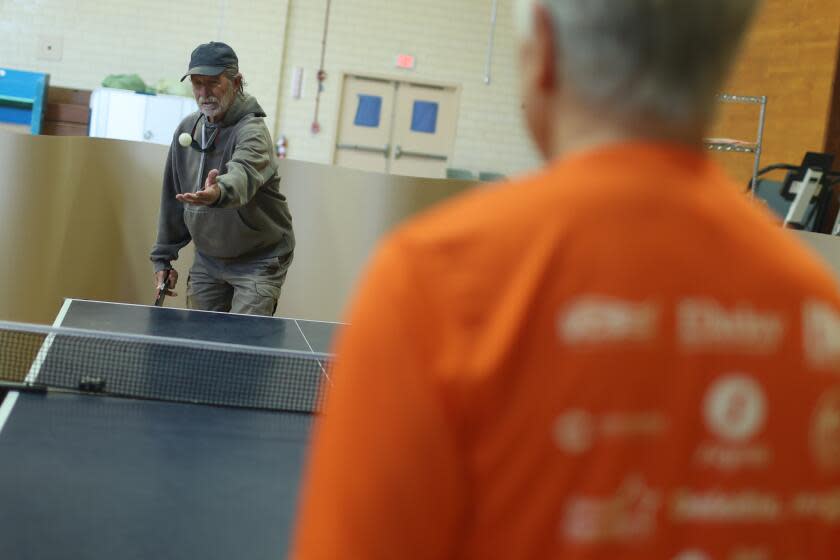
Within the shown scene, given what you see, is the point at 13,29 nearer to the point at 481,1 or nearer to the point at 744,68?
the point at 481,1

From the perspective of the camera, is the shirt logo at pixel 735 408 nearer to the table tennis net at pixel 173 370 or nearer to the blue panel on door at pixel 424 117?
the table tennis net at pixel 173 370

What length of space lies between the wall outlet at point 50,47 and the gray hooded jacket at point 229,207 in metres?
8.42

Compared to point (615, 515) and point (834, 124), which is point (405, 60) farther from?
point (615, 515)

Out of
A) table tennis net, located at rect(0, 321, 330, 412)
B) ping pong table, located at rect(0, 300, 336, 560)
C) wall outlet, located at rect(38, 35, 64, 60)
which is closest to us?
ping pong table, located at rect(0, 300, 336, 560)

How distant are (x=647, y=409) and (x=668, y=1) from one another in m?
0.31

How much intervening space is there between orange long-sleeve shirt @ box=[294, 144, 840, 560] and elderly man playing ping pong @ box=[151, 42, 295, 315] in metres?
3.34

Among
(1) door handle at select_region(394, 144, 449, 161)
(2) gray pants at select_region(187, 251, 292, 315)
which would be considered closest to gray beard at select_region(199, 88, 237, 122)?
(2) gray pants at select_region(187, 251, 292, 315)

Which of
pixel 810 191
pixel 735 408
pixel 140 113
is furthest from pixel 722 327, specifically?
pixel 140 113

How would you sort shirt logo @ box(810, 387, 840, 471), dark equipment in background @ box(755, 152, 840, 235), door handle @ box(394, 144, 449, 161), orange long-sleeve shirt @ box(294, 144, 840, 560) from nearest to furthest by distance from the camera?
orange long-sleeve shirt @ box(294, 144, 840, 560), shirt logo @ box(810, 387, 840, 471), dark equipment in background @ box(755, 152, 840, 235), door handle @ box(394, 144, 449, 161)

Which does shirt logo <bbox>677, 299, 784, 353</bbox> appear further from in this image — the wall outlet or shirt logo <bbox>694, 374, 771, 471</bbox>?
the wall outlet

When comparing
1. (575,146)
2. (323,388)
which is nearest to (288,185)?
(323,388)

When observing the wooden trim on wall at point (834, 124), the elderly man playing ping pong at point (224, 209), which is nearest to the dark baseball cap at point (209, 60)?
the elderly man playing ping pong at point (224, 209)

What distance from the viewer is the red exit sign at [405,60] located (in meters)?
13.1

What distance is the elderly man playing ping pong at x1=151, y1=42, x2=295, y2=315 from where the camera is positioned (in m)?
4.23
